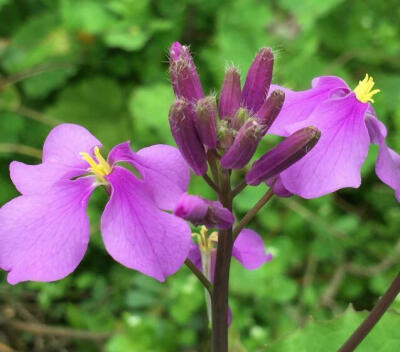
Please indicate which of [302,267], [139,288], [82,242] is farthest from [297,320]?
[82,242]

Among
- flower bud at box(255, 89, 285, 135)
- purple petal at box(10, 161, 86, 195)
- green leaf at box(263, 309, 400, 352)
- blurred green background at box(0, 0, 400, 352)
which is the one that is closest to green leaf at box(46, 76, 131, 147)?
blurred green background at box(0, 0, 400, 352)

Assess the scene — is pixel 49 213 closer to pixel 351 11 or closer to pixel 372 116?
pixel 372 116

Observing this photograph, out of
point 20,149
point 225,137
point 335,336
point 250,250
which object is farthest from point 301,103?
point 20,149

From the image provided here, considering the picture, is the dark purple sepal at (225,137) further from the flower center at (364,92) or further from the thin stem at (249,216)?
the flower center at (364,92)

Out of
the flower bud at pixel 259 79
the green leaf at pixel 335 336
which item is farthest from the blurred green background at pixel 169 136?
the flower bud at pixel 259 79

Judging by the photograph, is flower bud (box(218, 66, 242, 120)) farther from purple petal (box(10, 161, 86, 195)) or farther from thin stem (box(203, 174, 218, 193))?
purple petal (box(10, 161, 86, 195))

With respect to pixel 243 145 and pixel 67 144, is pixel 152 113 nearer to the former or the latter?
pixel 67 144
